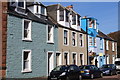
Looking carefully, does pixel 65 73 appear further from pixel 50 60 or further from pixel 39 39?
pixel 50 60

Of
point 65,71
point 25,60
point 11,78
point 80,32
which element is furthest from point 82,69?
point 80,32

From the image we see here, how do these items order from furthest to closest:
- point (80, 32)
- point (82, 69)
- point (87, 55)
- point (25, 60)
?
point (87, 55) < point (80, 32) < point (82, 69) < point (25, 60)

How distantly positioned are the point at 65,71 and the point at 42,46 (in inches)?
209

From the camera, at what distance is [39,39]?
75.9 feet

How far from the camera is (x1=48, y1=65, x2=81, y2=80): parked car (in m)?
18.8

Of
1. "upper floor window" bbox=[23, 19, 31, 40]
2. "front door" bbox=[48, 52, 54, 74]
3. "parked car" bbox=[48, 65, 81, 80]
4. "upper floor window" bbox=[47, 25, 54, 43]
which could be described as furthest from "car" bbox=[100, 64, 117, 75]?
"upper floor window" bbox=[23, 19, 31, 40]

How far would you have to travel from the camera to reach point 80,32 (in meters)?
31.6

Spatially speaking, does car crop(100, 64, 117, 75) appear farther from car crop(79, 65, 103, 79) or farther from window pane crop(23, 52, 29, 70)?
window pane crop(23, 52, 29, 70)

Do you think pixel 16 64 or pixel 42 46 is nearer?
pixel 16 64

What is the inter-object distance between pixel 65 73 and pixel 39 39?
572 centimetres

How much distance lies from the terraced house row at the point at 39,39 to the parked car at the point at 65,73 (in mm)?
3153

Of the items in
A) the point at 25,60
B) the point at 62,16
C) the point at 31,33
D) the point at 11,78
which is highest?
the point at 62,16

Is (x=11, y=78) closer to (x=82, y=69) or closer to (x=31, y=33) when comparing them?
(x=31, y=33)

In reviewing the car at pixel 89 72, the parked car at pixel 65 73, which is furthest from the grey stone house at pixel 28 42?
the car at pixel 89 72
